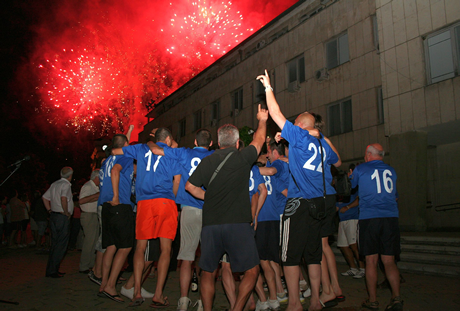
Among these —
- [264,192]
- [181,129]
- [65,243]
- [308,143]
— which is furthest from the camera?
[181,129]

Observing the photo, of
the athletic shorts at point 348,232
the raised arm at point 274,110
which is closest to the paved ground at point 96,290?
the athletic shorts at point 348,232

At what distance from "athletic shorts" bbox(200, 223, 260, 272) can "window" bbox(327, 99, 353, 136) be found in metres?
15.4

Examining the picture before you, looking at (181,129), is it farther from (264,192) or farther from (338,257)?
(264,192)

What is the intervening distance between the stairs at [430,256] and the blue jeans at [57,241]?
295 inches

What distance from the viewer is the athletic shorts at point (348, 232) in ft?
25.2

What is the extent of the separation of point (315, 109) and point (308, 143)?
15.8 meters

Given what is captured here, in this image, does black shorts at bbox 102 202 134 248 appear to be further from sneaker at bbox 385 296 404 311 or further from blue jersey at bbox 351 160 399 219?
sneaker at bbox 385 296 404 311

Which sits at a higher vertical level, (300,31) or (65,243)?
(300,31)

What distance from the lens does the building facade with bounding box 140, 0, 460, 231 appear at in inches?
505

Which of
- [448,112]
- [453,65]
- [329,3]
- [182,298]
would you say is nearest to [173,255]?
[182,298]

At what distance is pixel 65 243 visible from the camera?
7547 mm

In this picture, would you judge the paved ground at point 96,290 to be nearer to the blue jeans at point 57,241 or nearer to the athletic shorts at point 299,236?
the blue jeans at point 57,241

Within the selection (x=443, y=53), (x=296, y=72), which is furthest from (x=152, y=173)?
(x=296, y=72)

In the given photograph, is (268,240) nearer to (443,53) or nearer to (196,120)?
(443,53)
